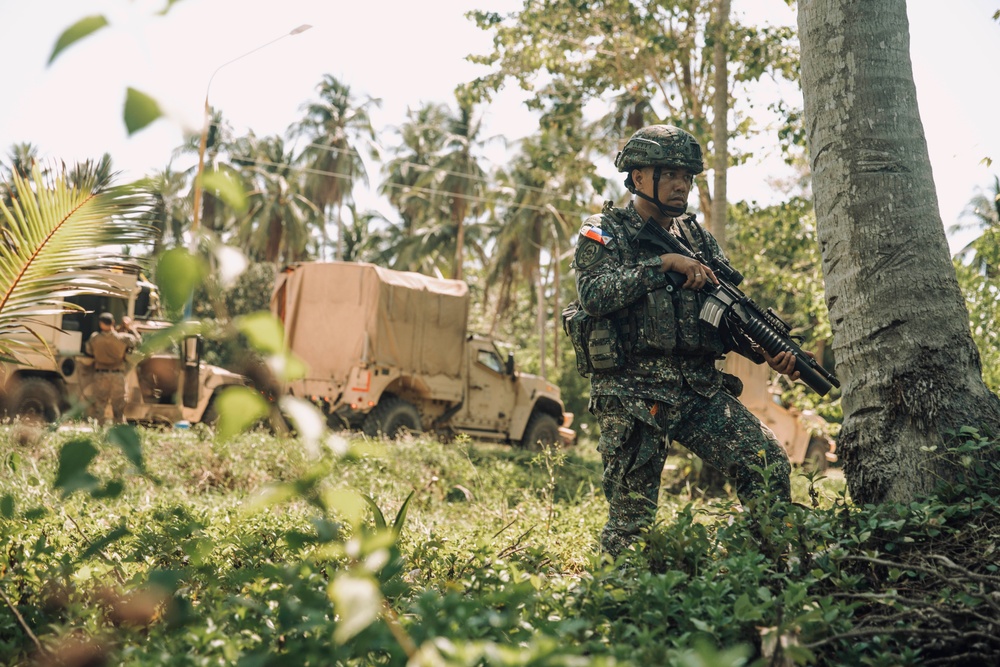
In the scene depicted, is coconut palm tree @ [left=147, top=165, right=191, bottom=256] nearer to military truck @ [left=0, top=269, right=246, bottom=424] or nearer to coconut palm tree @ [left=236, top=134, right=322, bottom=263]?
military truck @ [left=0, top=269, right=246, bottom=424]

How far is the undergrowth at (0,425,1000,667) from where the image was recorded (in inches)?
57.5

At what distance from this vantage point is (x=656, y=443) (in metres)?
3.38

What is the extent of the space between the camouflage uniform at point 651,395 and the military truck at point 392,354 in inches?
330

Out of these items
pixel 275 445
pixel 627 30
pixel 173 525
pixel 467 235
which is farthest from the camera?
pixel 467 235

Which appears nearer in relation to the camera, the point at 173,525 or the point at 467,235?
the point at 173,525

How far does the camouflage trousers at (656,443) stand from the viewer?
3.25 metres

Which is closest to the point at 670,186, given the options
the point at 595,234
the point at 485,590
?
the point at 595,234

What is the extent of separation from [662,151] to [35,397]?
9.80m

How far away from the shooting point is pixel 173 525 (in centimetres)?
266

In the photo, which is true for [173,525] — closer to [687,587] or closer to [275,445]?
[687,587]

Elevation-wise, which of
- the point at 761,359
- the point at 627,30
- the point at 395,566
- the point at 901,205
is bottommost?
the point at 395,566

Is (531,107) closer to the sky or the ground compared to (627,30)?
closer to the ground

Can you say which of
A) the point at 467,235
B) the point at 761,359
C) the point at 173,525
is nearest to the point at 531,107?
the point at 761,359

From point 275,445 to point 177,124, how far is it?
7.05 meters
